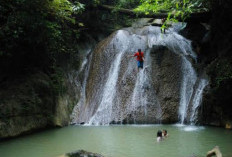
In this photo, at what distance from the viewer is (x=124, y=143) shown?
7480 millimetres

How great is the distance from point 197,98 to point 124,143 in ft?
16.1

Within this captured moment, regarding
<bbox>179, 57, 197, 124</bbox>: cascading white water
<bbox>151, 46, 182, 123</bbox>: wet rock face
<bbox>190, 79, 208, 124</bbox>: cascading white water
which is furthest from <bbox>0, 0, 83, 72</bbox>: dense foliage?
<bbox>190, 79, 208, 124</bbox>: cascading white water

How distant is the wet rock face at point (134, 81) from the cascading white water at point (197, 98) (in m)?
0.74

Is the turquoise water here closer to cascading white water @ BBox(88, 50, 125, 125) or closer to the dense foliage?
cascading white water @ BBox(88, 50, 125, 125)

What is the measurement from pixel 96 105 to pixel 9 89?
423 cm

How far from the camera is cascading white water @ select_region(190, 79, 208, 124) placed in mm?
10666

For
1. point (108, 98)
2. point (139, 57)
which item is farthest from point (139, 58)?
point (108, 98)

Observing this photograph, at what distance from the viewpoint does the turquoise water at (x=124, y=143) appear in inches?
252

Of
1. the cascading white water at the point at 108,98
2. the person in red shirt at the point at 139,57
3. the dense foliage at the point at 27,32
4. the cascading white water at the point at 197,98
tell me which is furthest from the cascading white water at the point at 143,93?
the dense foliage at the point at 27,32

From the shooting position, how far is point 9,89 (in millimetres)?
9523

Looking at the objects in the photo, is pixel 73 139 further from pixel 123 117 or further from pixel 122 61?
pixel 122 61

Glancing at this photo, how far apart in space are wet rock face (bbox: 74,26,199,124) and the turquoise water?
199 cm

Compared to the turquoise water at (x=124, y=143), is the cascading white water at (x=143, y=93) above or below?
above

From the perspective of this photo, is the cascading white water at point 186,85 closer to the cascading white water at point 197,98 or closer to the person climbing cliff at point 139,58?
the cascading white water at point 197,98
